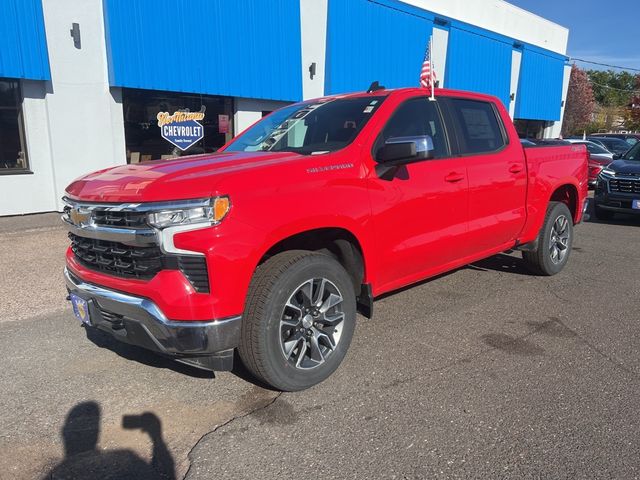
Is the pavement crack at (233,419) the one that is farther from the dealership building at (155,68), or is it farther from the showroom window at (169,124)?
the showroom window at (169,124)

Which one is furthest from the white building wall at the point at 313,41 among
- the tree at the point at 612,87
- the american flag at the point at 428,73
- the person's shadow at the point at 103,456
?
the tree at the point at 612,87

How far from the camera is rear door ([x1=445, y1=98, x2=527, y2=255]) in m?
4.56

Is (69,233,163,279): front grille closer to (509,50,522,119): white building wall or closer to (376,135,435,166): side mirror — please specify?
(376,135,435,166): side mirror

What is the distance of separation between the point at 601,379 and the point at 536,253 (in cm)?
247

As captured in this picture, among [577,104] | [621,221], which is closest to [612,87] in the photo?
[577,104]

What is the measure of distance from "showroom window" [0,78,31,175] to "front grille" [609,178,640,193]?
37.3 feet

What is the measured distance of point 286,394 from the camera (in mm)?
3342

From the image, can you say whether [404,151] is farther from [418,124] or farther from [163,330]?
[163,330]

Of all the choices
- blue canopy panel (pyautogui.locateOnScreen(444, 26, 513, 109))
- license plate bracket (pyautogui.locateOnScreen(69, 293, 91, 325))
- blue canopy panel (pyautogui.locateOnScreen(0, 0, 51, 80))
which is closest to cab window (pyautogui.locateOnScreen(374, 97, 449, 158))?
license plate bracket (pyautogui.locateOnScreen(69, 293, 91, 325))

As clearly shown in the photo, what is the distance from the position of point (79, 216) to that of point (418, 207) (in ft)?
7.90

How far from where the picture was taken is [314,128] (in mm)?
4223

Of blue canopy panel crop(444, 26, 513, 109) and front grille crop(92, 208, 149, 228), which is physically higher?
blue canopy panel crop(444, 26, 513, 109)

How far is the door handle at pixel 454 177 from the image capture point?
4.23 m

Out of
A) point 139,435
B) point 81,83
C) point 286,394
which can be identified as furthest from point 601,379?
point 81,83
